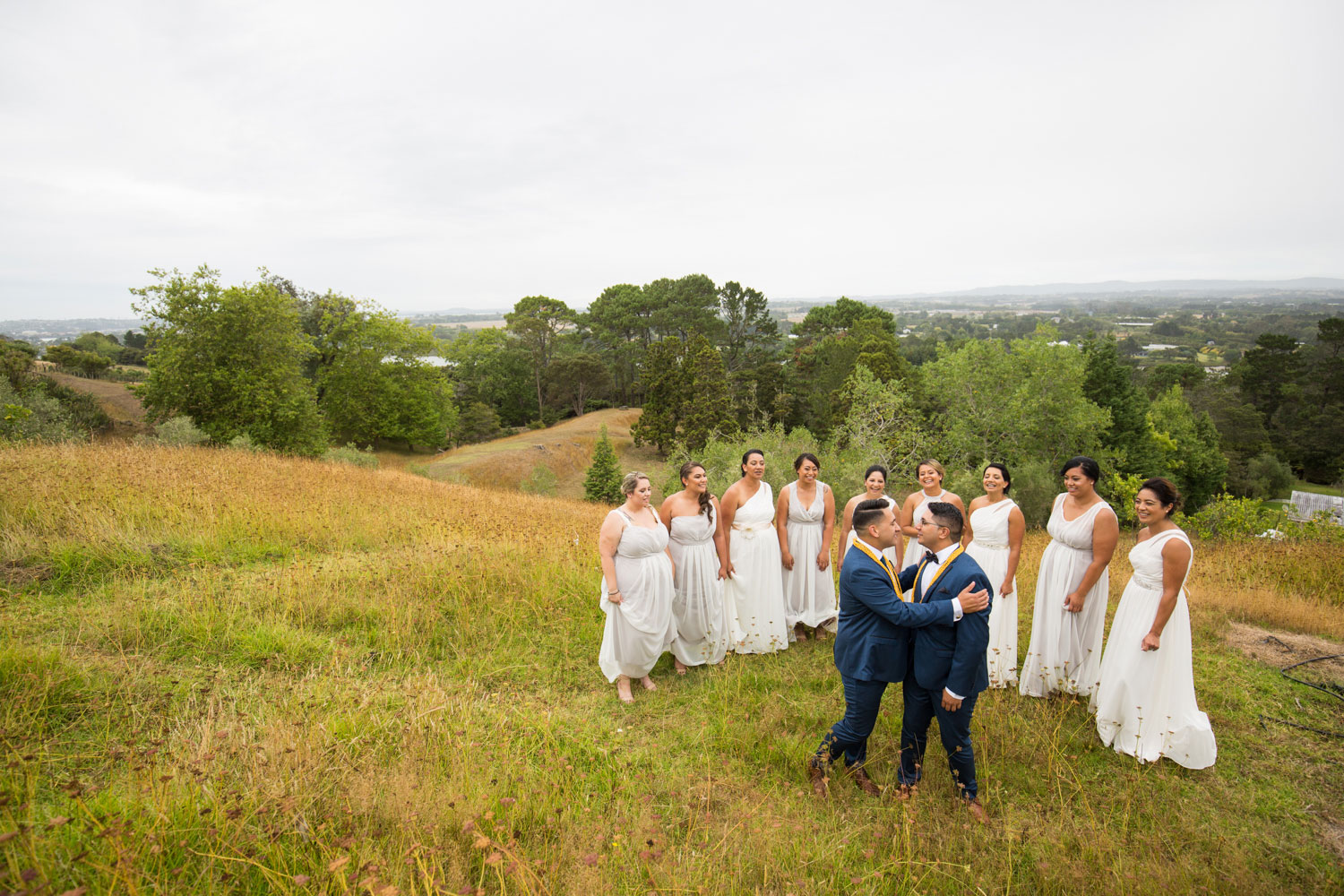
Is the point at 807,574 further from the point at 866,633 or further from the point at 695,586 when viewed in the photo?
the point at 866,633

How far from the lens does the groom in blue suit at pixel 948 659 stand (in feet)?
11.0

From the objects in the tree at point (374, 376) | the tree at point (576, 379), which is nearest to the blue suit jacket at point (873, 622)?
the tree at point (374, 376)

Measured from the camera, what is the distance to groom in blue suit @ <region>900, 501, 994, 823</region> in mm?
3361

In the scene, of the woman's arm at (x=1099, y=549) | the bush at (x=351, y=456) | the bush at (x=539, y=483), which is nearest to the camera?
the woman's arm at (x=1099, y=549)

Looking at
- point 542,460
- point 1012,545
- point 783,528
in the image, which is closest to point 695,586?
point 783,528

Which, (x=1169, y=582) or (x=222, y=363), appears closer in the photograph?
(x=1169, y=582)

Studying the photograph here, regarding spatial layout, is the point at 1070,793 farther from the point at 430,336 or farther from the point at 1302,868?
the point at 430,336

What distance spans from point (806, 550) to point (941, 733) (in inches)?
98.4

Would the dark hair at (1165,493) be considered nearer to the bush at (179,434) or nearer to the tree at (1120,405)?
the bush at (179,434)

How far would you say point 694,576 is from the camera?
216 inches

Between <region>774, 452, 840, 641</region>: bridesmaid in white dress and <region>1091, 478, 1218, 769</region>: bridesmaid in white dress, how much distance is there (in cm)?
233

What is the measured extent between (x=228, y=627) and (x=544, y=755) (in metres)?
3.14

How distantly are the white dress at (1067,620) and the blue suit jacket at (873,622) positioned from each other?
215cm

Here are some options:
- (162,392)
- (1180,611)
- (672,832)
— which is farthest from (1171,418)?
(162,392)
